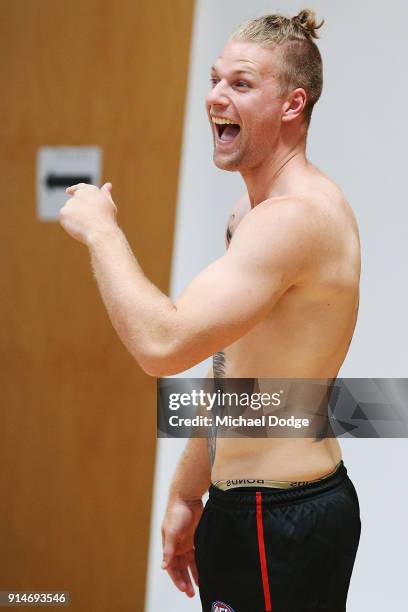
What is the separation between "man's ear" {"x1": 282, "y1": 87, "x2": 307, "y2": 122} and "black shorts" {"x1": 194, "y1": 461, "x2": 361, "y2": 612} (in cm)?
59

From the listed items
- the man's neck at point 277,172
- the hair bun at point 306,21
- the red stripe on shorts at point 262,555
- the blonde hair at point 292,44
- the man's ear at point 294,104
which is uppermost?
the hair bun at point 306,21

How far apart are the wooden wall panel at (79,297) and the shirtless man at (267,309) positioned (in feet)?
4.54

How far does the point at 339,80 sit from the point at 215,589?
150 centimetres

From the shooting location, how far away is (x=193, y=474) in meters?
1.78

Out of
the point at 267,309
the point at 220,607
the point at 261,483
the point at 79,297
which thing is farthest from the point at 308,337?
the point at 79,297

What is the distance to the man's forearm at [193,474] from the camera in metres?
1.77

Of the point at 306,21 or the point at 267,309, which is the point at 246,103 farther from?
the point at 267,309

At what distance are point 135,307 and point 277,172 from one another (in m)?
0.37

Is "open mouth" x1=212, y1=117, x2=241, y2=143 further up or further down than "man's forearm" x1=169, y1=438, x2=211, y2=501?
further up

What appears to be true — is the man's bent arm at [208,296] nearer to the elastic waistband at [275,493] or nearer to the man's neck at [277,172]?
the man's neck at [277,172]

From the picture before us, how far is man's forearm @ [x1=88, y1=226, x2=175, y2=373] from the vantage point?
1.38 meters

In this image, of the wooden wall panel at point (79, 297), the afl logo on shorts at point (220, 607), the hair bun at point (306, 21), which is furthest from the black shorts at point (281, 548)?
the wooden wall panel at point (79, 297)

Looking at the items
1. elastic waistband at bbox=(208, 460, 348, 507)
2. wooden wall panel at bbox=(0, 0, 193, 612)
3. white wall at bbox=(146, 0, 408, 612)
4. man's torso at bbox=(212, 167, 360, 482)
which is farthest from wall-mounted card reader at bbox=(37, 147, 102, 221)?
elastic waistband at bbox=(208, 460, 348, 507)

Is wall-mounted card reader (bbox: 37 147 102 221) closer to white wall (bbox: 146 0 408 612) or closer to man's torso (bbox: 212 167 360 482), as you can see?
white wall (bbox: 146 0 408 612)
